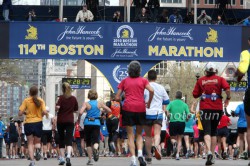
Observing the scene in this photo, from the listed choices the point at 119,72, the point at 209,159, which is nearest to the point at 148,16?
the point at 119,72

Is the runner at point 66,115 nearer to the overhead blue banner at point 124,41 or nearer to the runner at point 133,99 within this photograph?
the runner at point 133,99

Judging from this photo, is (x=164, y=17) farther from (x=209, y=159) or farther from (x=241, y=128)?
(x=209, y=159)

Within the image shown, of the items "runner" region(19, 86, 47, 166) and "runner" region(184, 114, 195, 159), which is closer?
"runner" region(19, 86, 47, 166)

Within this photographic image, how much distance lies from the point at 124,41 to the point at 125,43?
0.49 feet

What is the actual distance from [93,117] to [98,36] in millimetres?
16426

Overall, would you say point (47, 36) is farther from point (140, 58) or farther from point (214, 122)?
point (214, 122)

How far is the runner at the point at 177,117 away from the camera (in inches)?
1176

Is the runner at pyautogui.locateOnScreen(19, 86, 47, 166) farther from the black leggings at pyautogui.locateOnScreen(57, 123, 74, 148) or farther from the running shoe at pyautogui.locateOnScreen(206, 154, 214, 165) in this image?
the running shoe at pyautogui.locateOnScreen(206, 154, 214, 165)

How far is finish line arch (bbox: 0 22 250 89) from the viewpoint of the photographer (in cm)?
4156

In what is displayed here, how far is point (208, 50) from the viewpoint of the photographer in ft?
140

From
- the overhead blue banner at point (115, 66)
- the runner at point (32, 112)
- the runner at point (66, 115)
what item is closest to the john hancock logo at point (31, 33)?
the overhead blue banner at point (115, 66)

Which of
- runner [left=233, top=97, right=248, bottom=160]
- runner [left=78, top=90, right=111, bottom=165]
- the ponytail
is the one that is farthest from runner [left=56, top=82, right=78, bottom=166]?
runner [left=233, top=97, right=248, bottom=160]

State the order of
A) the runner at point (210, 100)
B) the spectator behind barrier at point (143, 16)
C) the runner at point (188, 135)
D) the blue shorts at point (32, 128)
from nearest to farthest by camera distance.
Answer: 1. the runner at point (210, 100)
2. the blue shorts at point (32, 128)
3. the runner at point (188, 135)
4. the spectator behind barrier at point (143, 16)

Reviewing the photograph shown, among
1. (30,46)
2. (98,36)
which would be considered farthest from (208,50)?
(30,46)
